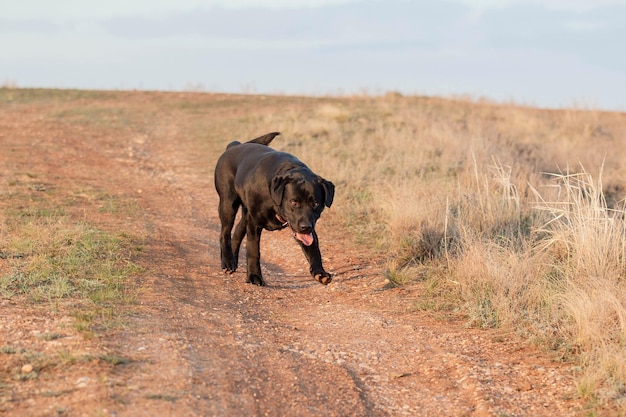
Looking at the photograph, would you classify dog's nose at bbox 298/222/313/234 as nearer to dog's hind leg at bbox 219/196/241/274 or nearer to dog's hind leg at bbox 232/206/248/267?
dog's hind leg at bbox 232/206/248/267

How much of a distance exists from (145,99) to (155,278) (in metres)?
19.0

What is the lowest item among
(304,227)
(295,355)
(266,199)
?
(295,355)

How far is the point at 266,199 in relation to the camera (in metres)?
7.40

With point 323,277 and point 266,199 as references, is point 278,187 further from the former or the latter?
point 323,277

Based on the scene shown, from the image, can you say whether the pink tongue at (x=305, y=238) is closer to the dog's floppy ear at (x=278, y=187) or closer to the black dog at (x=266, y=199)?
the black dog at (x=266, y=199)

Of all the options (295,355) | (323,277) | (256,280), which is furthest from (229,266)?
(295,355)

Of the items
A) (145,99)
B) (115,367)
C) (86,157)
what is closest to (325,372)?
(115,367)

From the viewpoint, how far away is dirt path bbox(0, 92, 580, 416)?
15.1 feet

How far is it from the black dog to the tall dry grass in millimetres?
1197

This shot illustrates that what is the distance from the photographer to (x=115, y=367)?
4.80 meters

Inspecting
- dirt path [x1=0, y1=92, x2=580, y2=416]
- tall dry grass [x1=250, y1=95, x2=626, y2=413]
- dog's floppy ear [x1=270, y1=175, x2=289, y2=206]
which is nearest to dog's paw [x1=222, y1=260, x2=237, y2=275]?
dirt path [x1=0, y1=92, x2=580, y2=416]

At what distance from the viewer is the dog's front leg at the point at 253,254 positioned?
7570 millimetres

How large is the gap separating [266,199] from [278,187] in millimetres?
387

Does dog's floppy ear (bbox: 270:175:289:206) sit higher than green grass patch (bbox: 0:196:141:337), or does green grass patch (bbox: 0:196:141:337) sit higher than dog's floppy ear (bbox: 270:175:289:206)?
dog's floppy ear (bbox: 270:175:289:206)
